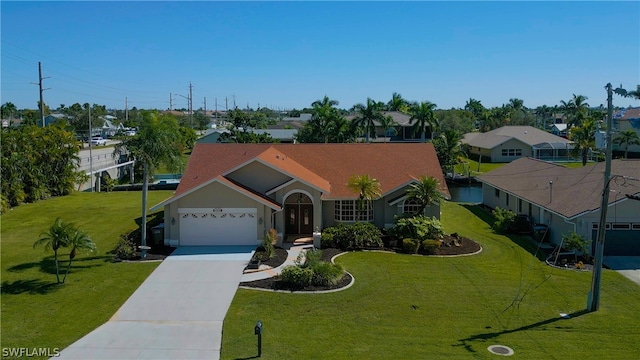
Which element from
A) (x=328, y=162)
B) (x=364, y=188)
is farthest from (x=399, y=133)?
(x=364, y=188)

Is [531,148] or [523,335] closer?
[523,335]

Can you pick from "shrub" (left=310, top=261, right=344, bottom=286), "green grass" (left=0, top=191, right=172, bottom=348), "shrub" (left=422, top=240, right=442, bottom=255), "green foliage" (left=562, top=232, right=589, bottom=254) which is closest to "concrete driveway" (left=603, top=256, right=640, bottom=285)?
"green foliage" (left=562, top=232, right=589, bottom=254)

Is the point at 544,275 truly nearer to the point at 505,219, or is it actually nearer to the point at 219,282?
the point at 505,219

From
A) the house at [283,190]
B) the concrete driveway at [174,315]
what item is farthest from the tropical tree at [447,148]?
the concrete driveway at [174,315]

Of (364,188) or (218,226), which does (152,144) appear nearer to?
(218,226)

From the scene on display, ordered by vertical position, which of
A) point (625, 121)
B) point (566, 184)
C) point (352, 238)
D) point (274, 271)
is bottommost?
point (274, 271)

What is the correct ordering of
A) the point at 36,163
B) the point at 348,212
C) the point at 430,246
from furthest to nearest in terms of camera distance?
the point at 36,163
the point at 348,212
the point at 430,246

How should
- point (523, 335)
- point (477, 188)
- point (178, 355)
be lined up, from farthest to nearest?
point (477, 188)
point (523, 335)
point (178, 355)

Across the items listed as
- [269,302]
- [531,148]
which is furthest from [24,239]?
[531,148]
